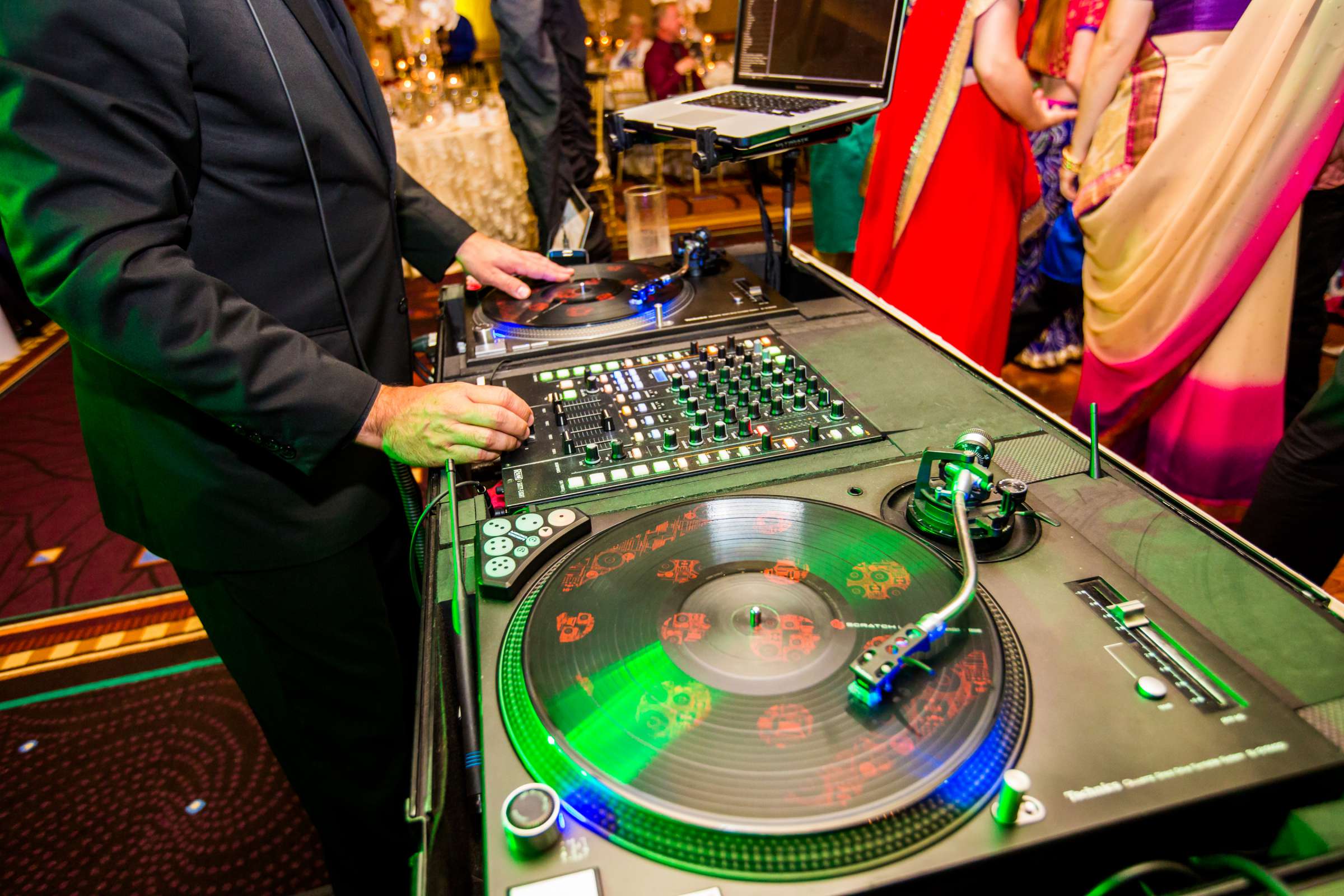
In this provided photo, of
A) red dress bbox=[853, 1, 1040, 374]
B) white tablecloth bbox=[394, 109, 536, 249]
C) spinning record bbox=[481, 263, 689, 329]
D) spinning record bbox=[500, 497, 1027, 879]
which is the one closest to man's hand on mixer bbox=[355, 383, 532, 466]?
spinning record bbox=[500, 497, 1027, 879]

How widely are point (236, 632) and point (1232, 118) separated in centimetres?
195

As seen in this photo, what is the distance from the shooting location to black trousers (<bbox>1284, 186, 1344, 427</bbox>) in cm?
153

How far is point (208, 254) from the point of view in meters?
0.82

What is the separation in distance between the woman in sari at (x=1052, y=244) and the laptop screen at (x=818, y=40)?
0.98 m

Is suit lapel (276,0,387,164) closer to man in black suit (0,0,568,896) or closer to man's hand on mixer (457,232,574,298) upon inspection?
man in black suit (0,0,568,896)

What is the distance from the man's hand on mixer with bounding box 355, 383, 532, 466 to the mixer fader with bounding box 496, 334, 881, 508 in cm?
4

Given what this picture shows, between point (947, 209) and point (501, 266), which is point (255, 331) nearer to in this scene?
point (501, 266)

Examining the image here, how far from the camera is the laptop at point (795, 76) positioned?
115cm

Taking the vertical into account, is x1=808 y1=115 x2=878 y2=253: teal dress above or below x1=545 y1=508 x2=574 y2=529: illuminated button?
below

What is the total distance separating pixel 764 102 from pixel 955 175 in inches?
36.1

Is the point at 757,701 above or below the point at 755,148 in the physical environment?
below

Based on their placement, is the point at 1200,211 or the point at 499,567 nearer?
the point at 499,567

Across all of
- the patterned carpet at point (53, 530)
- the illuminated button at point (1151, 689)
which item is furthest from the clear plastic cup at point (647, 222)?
the patterned carpet at point (53, 530)

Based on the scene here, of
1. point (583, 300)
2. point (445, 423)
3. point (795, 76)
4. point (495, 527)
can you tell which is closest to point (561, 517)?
point (495, 527)
